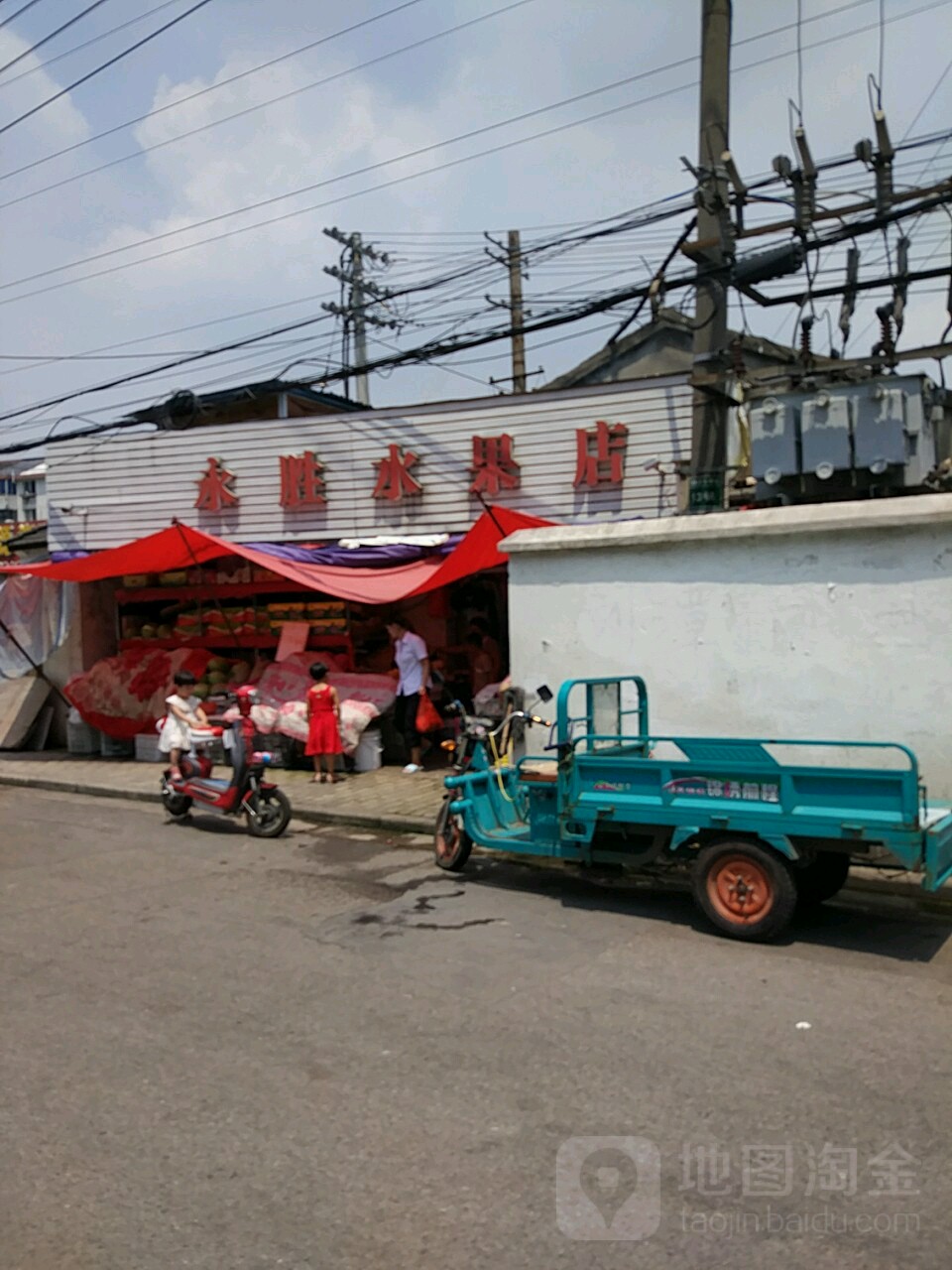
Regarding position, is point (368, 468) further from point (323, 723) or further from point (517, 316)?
point (517, 316)

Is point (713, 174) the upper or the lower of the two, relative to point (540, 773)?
upper

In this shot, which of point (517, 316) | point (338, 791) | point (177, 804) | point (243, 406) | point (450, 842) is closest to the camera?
point (450, 842)

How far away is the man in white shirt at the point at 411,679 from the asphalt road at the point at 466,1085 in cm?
560

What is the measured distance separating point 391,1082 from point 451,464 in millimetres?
10519

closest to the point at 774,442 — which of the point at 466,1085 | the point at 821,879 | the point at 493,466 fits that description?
the point at 493,466

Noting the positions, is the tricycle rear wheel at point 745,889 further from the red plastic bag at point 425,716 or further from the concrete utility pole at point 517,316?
the concrete utility pole at point 517,316

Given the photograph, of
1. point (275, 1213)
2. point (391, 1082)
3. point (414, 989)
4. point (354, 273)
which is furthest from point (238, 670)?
point (354, 273)

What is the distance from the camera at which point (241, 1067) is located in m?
4.74

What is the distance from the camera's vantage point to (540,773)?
7.96 m

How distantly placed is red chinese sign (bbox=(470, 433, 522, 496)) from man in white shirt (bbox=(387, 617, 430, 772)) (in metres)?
2.10

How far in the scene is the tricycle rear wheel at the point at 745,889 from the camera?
6406 mm

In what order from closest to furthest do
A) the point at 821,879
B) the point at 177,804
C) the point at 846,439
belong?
the point at 821,879, the point at 846,439, the point at 177,804

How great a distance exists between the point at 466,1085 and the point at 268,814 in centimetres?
616

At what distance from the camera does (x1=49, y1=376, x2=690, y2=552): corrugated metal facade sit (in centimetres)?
1309
